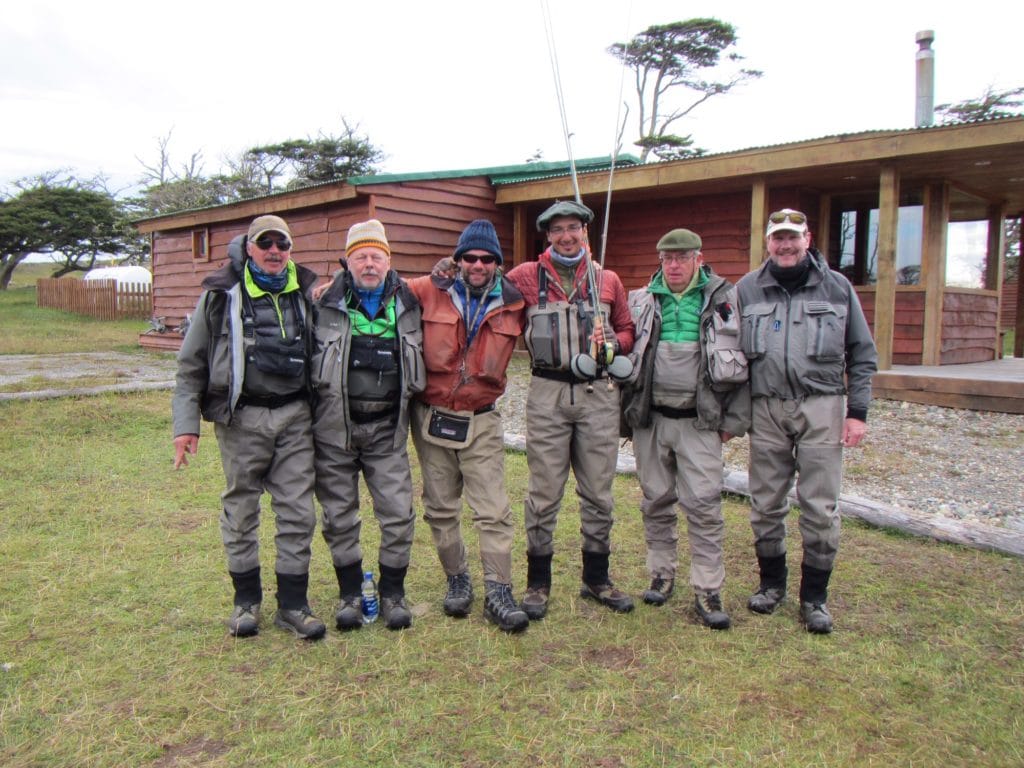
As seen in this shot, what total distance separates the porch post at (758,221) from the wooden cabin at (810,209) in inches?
0.7

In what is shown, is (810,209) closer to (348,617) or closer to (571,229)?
(571,229)

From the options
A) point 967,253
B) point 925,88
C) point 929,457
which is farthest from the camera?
point 925,88

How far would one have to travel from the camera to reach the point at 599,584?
363 cm

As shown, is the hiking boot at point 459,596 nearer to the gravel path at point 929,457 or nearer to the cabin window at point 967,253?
the gravel path at point 929,457

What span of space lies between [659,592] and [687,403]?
925 millimetres

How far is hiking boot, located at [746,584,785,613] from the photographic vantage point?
11.5 feet

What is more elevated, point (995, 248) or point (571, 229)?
point (995, 248)

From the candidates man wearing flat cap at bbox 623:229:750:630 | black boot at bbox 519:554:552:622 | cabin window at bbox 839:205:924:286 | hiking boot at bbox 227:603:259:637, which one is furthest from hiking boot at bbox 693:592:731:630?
cabin window at bbox 839:205:924:286

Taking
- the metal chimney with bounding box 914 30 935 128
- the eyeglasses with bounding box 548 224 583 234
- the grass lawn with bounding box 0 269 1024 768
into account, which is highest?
the metal chimney with bounding box 914 30 935 128

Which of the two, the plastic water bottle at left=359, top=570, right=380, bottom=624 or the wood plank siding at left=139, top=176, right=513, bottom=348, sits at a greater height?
the wood plank siding at left=139, top=176, right=513, bottom=348

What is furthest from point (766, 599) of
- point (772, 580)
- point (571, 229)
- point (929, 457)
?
point (929, 457)

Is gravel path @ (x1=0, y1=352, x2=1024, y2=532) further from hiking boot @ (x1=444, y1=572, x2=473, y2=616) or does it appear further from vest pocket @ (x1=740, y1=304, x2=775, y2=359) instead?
hiking boot @ (x1=444, y1=572, x2=473, y2=616)

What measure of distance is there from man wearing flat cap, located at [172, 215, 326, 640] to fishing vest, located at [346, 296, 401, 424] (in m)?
Result: 0.20

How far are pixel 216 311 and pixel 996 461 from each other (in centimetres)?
601
